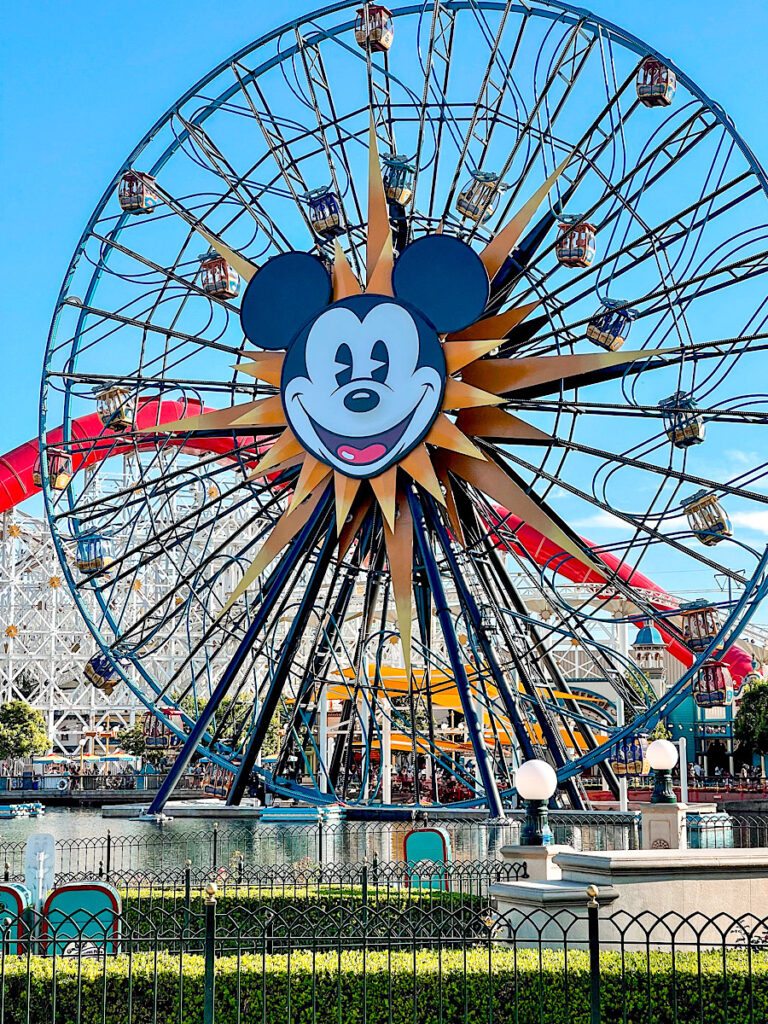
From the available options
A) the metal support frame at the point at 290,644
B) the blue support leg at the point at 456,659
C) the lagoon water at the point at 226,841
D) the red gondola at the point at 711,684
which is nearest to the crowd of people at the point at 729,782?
the lagoon water at the point at 226,841

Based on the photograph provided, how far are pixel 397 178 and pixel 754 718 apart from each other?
28428 millimetres

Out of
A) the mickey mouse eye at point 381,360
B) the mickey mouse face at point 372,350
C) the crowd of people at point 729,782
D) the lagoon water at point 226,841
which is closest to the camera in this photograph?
the mickey mouse face at point 372,350

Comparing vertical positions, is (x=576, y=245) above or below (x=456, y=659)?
above

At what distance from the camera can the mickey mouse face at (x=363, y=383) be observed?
715 inches

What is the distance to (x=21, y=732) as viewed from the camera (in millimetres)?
50750

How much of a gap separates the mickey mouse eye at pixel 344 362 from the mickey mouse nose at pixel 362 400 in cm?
25

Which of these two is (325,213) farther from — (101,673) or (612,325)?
(101,673)

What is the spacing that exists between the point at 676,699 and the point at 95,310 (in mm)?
11665

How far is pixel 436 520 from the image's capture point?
19.3 metres

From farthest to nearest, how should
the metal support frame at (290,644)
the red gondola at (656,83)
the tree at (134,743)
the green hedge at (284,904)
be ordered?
the tree at (134,743)
the metal support frame at (290,644)
the red gondola at (656,83)
the green hedge at (284,904)

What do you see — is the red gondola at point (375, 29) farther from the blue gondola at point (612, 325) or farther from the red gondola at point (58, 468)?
the red gondola at point (58, 468)

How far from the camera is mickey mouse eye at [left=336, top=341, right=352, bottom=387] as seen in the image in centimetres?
1872

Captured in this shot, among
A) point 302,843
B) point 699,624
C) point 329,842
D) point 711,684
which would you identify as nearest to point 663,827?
point 699,624

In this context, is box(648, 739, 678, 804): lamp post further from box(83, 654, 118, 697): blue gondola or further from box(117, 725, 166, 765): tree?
box(117, 725, 166, 765): tree
